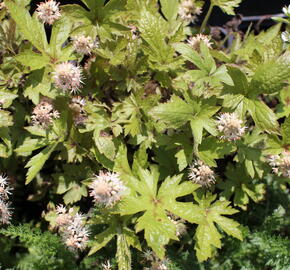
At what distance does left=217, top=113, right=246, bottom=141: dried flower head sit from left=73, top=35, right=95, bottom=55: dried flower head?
597 mm

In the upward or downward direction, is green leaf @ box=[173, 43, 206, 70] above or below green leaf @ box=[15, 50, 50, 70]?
above

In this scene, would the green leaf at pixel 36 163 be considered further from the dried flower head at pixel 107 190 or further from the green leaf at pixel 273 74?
the green leaf at pixel 273 74

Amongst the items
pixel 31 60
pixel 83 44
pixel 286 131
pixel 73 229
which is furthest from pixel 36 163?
pixel 286 131

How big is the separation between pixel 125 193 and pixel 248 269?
27.8 inches

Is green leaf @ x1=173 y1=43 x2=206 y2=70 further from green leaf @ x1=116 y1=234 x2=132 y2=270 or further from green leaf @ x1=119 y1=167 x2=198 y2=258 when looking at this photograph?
green leaf @ x1=116 y1=234 x2=132 y2=270

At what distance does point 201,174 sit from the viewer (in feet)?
5.24

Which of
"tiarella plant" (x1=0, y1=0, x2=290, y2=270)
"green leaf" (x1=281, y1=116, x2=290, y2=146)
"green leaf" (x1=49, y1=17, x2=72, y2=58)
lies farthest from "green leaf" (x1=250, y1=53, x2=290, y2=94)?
"green leaf" (x1=49, y1=17, x2=72, y2=58)

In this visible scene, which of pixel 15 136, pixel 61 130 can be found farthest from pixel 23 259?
pixel 61 130

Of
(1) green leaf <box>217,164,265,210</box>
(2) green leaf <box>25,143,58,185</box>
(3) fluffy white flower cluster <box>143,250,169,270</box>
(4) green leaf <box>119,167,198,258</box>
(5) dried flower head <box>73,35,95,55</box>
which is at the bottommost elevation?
(3) fluffy white flower cluster <box>143,250,169,270</box>

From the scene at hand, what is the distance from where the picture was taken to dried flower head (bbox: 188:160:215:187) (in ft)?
5.21

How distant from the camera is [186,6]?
6.12 ft

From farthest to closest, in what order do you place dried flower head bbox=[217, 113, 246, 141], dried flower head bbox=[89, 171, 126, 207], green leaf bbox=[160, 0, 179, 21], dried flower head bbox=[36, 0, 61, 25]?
1. green leaf bbox=[160, 0, 179, 21]
2. dried flower head bbox=[36, 0, 61, 25]
3. dried flower head bbox=[217, 113, 246, 141]
4. dried flower head bbox=[89, 171, 126, 207]

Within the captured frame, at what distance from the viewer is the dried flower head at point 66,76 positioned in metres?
1.51

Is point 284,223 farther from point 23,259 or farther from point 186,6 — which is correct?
point 23,259
